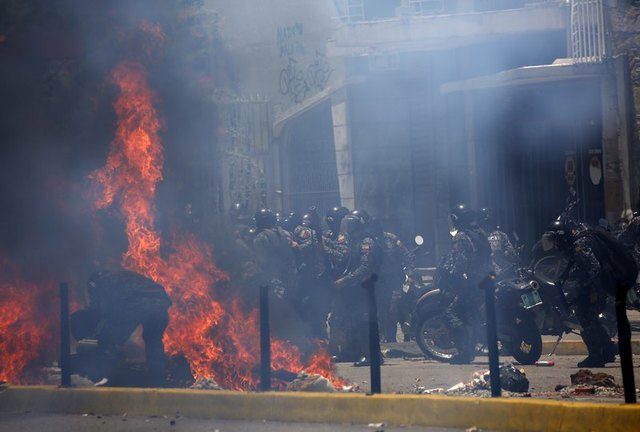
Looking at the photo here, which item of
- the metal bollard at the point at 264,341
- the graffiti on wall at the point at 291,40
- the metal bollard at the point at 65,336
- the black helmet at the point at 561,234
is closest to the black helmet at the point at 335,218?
the black helmet at the point at 561,234

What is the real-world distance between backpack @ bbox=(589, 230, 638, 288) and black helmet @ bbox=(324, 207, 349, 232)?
13.9 ft

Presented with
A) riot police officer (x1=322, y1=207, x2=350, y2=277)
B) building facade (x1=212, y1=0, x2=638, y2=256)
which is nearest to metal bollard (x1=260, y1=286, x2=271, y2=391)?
riot police officer (x1=322, y1=207, x2=350, y2=277)

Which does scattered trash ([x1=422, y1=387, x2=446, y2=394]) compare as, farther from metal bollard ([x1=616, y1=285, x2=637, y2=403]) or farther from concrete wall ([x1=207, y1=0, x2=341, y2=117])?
concrete wall ([x1=207, y1=0, x2=341, y2=117])

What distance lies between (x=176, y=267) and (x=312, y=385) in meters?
3.07

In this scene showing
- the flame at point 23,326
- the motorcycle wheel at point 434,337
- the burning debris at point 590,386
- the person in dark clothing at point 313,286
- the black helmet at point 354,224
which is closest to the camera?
the burning debris at point 590,386

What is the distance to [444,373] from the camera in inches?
412

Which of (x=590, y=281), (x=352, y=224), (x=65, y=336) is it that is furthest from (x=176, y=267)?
(x=590, y=281)

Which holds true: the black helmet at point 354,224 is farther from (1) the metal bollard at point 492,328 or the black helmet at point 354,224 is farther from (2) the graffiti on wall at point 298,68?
(2) the graffiti on wall at point 298,68

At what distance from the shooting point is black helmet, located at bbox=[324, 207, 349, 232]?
14.0 meters

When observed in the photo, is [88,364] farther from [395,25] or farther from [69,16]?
[395,25]

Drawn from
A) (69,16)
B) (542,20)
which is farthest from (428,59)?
(69,16)

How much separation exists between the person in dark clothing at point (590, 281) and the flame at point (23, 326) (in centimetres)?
545

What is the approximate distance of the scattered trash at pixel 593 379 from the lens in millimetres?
8958

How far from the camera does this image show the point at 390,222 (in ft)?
70.1
